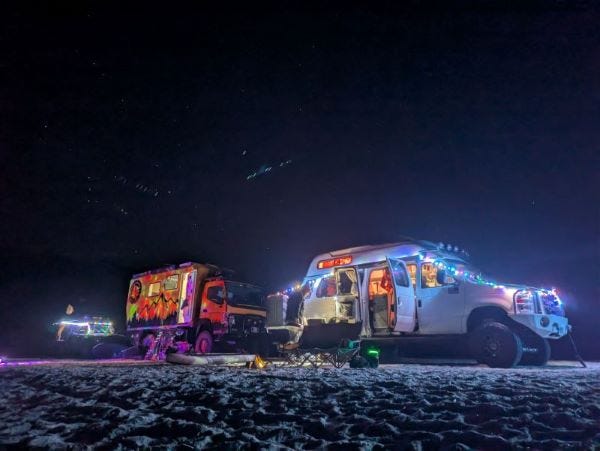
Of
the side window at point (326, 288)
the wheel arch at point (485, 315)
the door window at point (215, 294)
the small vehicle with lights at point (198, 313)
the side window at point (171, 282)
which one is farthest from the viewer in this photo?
the side window at point (171, 282)

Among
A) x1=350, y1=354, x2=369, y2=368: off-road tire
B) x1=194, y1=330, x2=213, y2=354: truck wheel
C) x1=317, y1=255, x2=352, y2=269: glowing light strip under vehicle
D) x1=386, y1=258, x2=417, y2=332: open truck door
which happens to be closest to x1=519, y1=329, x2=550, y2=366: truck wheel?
x1=386, y1=258, x2=417, y2=332: open truck door

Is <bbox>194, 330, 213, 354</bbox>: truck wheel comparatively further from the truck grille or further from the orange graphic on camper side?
the truck grille

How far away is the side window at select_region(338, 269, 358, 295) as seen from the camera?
11.1 metres

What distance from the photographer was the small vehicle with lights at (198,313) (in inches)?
567

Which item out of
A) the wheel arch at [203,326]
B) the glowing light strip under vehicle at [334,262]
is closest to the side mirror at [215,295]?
the wheel arch at [203,326]

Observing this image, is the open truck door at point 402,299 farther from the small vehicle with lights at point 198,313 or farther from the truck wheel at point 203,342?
the truck wheel at point 203,342

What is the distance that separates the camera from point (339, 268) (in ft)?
37.6

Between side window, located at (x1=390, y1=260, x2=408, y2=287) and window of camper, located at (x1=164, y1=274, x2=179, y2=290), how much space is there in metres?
9.83

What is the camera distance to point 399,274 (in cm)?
1009

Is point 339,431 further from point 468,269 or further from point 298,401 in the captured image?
point 468,269

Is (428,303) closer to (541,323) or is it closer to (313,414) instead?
(541,323)

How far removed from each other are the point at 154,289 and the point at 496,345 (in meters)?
14.1

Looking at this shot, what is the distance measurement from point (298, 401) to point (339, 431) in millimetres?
1162

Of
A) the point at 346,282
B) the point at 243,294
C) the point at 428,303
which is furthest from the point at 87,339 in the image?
the point at 428,303
